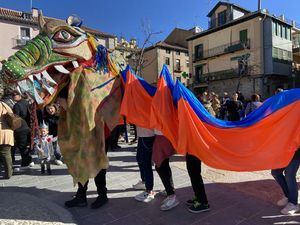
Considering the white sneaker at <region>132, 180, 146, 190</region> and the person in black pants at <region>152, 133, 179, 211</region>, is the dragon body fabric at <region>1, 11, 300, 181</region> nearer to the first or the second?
the person in black pants at <region>152, 133, 179, 211</region>

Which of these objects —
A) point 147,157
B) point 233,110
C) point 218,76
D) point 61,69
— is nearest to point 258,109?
point 147,157

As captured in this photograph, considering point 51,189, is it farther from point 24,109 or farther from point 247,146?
point 247,146

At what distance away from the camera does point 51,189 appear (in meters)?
5.36

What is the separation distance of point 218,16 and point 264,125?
115ft

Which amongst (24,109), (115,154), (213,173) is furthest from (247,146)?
(24,109)

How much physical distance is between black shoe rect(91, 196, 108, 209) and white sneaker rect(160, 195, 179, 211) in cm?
86

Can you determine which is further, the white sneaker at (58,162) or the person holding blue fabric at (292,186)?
the white sneaker at (58,162)

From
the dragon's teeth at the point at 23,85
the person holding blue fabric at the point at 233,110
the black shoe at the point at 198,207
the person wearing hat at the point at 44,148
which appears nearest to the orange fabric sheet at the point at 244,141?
the black shoe at the point at 198,207

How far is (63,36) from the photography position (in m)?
3.80

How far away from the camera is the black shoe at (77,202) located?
4.46 meters

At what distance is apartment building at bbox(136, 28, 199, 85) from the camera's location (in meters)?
43.6

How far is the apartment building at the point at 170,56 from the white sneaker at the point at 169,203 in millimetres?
38276

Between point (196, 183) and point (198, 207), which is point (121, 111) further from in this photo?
point (198, 207)

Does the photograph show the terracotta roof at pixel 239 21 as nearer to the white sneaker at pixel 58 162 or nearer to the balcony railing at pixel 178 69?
the balcony railing at pixel 178 69
